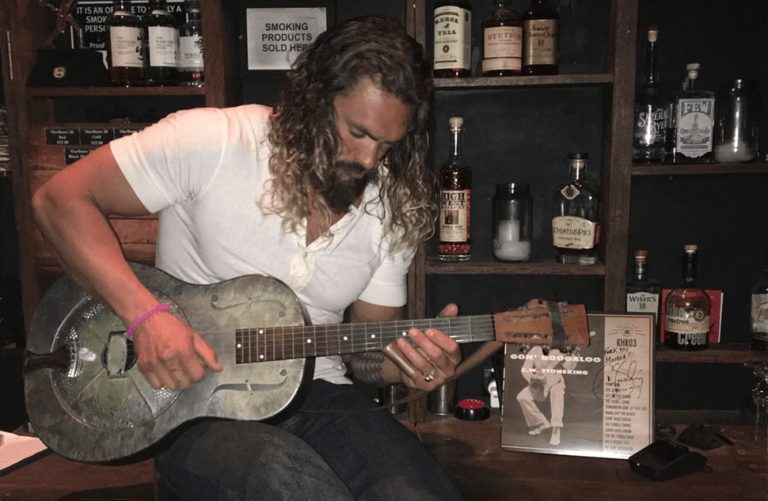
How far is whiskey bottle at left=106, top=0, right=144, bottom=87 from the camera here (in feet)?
5.36

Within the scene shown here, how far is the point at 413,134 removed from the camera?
4.66ft

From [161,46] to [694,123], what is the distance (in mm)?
1306

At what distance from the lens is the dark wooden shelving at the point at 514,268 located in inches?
64.2

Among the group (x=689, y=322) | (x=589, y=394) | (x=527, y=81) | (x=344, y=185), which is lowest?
(x=589, y=394)

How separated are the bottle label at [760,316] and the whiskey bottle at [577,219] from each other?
43cm

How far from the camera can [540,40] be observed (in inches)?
64.0

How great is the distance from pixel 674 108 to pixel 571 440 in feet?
2.80

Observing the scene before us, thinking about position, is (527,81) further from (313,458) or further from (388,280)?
(313,458)

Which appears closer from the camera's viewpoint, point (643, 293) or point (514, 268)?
point (514, 268)

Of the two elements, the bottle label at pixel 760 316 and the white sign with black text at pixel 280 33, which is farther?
the white sign with black text at pixel 280 33

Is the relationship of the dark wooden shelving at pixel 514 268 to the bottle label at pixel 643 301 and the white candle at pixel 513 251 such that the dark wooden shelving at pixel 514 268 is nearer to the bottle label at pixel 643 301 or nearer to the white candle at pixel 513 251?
the white candle at pixel 513 251

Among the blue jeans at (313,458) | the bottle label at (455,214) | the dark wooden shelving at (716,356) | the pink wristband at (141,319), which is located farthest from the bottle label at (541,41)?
the pink wristband at (141,319)

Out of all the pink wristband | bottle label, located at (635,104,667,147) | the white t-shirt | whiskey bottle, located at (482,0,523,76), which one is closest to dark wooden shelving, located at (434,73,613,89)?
whiskey bottle, located at (482,0,523,76)

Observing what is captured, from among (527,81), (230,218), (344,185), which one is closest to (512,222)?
(527,81)
